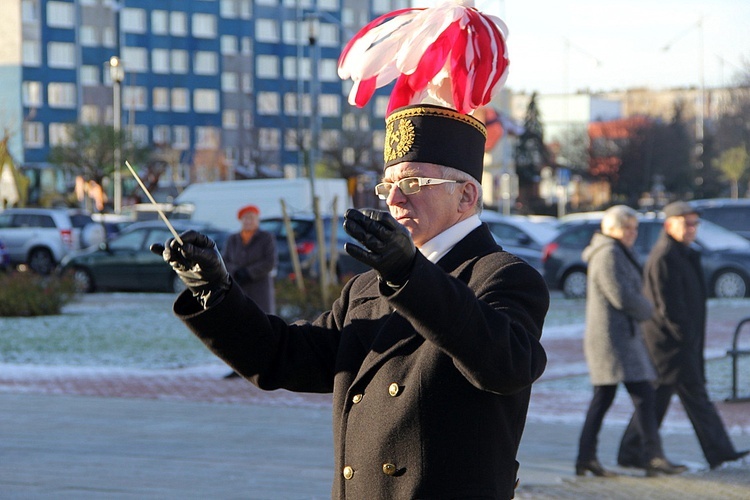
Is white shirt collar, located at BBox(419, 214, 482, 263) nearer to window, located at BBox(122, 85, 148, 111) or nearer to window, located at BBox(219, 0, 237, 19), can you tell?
window, located at BBox(122, 85, 148, 111)

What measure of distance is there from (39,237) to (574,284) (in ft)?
49.0

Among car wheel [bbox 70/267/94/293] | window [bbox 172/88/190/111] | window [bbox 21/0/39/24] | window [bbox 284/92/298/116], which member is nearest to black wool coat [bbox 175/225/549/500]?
car wheel [bbox 70/267/94/293]

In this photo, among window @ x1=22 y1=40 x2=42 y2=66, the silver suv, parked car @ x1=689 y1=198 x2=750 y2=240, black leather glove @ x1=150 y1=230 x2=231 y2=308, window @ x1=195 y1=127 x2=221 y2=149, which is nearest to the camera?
black leather glove @ x1=150 y1=230 x2=231 y2=308

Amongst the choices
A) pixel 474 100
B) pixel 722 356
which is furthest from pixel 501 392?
pixel 722 356

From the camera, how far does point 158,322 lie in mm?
18469

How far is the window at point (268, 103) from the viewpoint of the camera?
3844 inches

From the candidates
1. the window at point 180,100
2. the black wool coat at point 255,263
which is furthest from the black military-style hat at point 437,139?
the window at point 180,100

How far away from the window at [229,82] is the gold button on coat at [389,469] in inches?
3880

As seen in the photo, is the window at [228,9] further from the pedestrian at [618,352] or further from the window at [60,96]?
the pedestrian at [618,352]

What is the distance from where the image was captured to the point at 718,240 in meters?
22.1

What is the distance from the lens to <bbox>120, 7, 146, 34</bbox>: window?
9544cm

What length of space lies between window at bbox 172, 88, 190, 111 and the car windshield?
7834 cm

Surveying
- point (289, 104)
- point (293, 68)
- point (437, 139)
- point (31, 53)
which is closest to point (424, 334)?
point (437, 139)

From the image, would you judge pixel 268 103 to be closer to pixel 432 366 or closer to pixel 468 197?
pixel 468 197
